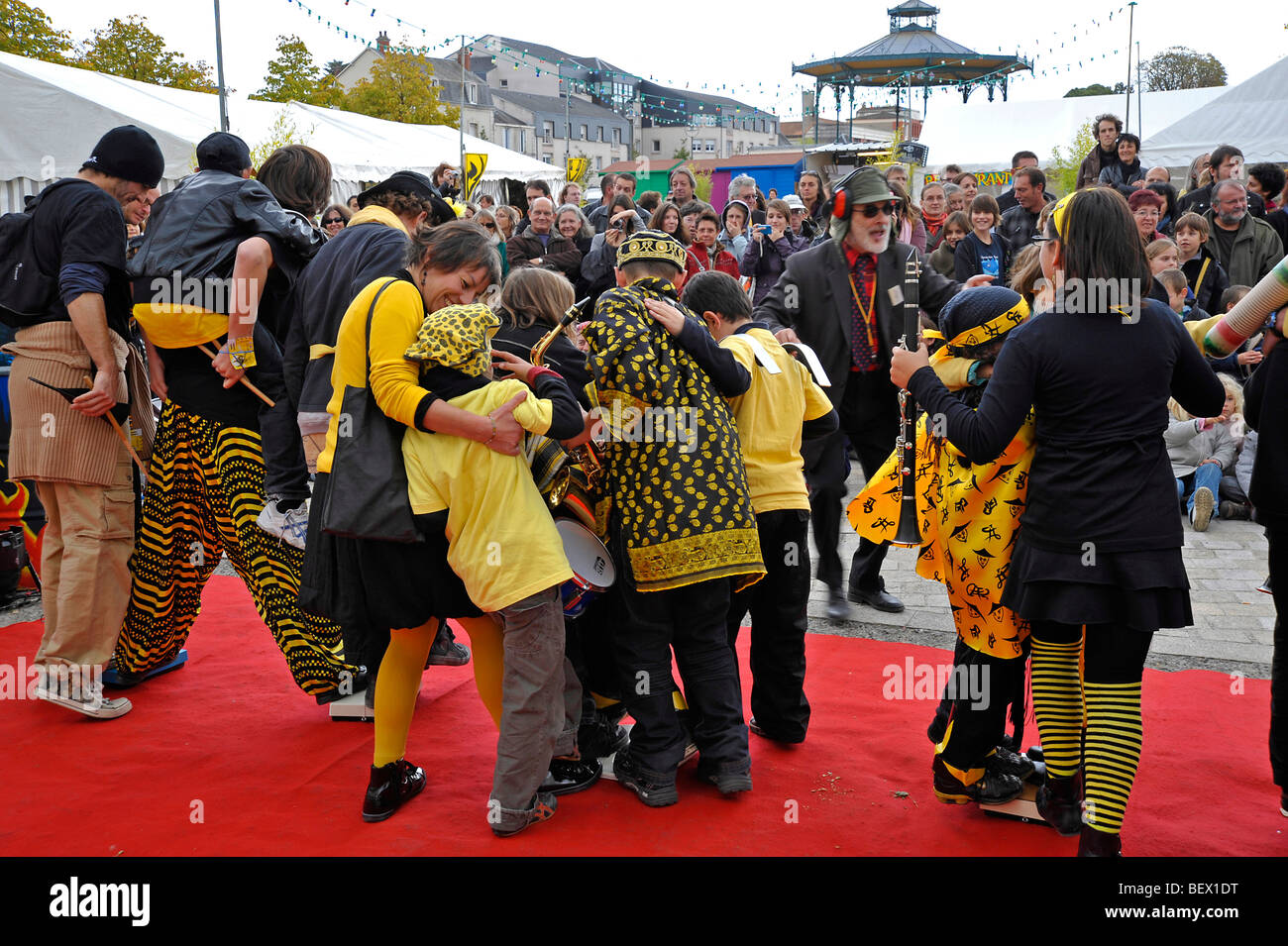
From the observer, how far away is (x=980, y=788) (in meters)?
3.31

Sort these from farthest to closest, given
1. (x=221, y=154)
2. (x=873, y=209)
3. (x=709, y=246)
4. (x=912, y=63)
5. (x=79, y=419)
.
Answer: (x=912, y=63) < (x=709, y=246) < (x=873, y=209) < (x=79, y=419) < (x=221, y=154)

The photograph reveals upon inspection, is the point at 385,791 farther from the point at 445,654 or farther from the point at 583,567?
the point at 445,654

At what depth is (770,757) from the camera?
3.76 metres

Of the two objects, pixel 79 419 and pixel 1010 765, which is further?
pixel 79 419

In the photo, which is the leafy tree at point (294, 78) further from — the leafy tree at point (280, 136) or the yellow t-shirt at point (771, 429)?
the yellow t-shirt at point (771, 429)

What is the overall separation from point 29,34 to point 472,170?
60.7 ft

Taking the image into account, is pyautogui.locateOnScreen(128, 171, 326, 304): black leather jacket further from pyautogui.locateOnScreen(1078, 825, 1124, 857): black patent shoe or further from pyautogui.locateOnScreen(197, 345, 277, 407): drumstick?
pyautogui.locateOnScreen(1078, 825, 1124, 857): black patent shoe

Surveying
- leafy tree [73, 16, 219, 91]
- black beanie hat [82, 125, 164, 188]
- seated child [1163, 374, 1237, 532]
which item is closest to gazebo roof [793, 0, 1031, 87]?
leafy tree [73, 16, 219, 91]

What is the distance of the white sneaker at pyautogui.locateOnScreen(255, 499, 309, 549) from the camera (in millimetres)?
3990

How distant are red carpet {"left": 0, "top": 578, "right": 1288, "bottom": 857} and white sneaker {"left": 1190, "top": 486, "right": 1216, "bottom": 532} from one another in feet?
8.76

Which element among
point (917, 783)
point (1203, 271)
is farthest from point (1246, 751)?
point (1203, 271)

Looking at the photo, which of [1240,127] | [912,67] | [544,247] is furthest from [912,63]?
[544,247]

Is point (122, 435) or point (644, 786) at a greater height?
point (122, 435)

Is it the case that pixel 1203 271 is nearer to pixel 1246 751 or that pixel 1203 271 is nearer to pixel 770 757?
pixel 1246 751
